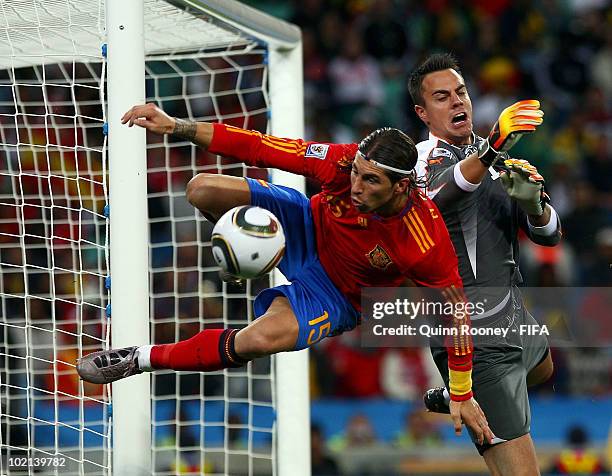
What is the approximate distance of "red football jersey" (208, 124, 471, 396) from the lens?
183 inches

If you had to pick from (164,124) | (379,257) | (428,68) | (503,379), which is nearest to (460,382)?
(503,379)

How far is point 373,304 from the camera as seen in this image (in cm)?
520

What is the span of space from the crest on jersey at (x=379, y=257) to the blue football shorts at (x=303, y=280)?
255 millimetres

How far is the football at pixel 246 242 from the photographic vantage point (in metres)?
4.36

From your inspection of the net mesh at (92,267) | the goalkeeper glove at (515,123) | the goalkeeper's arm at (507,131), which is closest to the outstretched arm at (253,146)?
the goalkeeper's arm at (507,131)

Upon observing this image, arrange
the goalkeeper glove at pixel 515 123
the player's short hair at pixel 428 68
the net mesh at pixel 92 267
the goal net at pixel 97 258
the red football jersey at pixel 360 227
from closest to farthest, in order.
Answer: the goalkeeper glove at pixel 515 123 < the red football jersey at pixel 360 227 < the player's short hair at pixel 428 68 < the goal net at pixel 97 258 < the net mesh at pixel 92 267

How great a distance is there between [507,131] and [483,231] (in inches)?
31.0

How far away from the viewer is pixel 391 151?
4.62 m

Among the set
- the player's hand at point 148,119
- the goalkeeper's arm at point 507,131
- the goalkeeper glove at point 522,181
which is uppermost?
the player's hand at point 148,119

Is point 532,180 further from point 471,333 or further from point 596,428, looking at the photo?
point 596,428

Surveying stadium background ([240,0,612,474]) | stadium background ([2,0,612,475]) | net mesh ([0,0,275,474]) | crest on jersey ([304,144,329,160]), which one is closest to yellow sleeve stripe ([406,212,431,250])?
crest on jersey ([304,144,329,160])

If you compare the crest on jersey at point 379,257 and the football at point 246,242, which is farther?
the crest on jersey at point 379,257

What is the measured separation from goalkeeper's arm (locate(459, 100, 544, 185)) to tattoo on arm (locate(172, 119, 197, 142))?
3.92 ft

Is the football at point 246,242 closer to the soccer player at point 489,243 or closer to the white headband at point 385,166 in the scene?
the white headband at point 385,166
